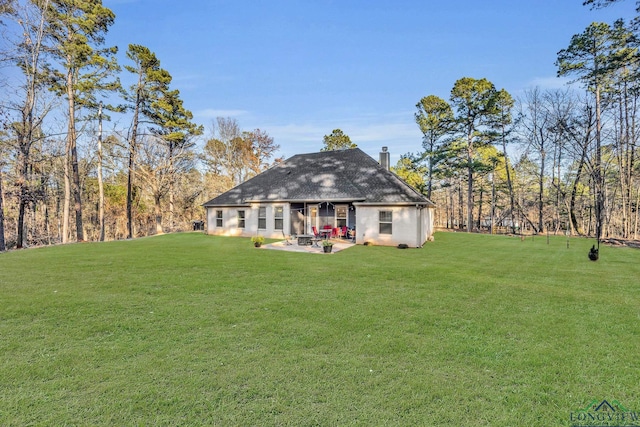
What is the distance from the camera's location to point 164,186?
23.8 meters

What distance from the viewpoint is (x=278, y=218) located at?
17641 millimetres

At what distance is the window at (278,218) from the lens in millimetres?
17500

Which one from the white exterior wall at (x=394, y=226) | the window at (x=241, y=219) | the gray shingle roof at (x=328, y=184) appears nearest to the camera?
the white exterior wall at (x=394, y=226)

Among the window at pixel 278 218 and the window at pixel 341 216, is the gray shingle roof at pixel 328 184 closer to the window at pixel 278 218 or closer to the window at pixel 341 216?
the window at pixel 278 218

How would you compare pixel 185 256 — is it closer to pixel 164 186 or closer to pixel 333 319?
pixel 333 319

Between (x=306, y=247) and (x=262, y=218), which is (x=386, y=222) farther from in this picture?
(x=262, y=218)

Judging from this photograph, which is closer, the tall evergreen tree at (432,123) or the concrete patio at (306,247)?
the concrete patio at (306,247)

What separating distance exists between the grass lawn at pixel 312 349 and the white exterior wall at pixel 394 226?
21.6 ft

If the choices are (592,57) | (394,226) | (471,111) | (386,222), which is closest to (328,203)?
(386,222)

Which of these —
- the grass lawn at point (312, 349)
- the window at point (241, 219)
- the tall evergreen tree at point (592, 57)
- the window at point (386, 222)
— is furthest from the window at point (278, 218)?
the tall evergreen tree at point (592, 57)

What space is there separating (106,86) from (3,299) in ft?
59.8

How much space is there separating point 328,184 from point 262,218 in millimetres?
4925

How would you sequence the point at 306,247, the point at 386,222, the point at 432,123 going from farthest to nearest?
the point at 432,123
the point at 386,222
the point at 306,247

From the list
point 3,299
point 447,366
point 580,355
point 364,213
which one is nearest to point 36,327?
point 3,299
